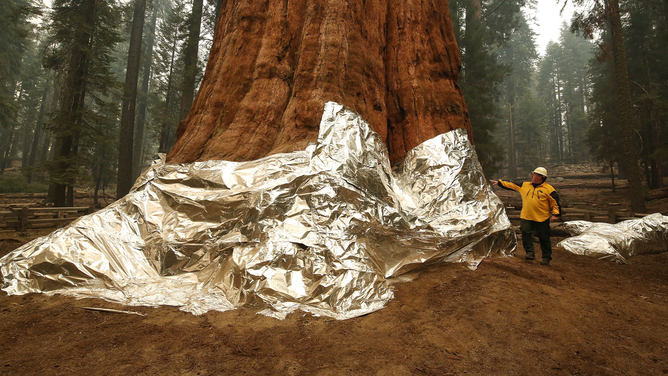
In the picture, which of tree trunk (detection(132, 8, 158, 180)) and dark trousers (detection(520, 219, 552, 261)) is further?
tree trunk (detection(132, 8, 158, 180))

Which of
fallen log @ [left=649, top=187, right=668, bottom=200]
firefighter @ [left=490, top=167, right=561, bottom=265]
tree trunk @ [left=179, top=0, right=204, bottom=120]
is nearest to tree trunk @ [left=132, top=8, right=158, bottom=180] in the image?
tree trunk @ [left=179, top=0, right=204, bottom=120]

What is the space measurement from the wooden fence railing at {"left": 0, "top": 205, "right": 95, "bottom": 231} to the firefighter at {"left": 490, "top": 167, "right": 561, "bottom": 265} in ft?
38.1

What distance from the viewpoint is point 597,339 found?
255cm

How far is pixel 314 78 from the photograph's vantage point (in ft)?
15.9

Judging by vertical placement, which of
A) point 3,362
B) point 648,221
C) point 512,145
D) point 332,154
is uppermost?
point 512,145

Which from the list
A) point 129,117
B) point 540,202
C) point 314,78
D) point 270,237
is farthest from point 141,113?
point 540,202

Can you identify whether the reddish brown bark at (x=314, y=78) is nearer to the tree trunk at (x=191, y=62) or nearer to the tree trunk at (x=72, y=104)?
the tree trunk at (x=72, y=104)

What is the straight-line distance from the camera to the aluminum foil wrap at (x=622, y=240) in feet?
18.5

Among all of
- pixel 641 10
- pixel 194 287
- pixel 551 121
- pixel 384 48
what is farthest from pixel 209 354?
pixel 551 121

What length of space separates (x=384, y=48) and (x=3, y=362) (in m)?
6.35

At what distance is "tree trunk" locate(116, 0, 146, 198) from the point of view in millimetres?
12986

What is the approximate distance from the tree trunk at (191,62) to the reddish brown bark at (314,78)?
796 cm

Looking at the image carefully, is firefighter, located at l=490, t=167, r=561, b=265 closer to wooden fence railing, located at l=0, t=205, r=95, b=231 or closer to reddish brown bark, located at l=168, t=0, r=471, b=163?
reddish brown bark, located at l=168, t=0, r=471, b=163

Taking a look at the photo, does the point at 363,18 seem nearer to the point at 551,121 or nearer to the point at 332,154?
the point at 332,154
